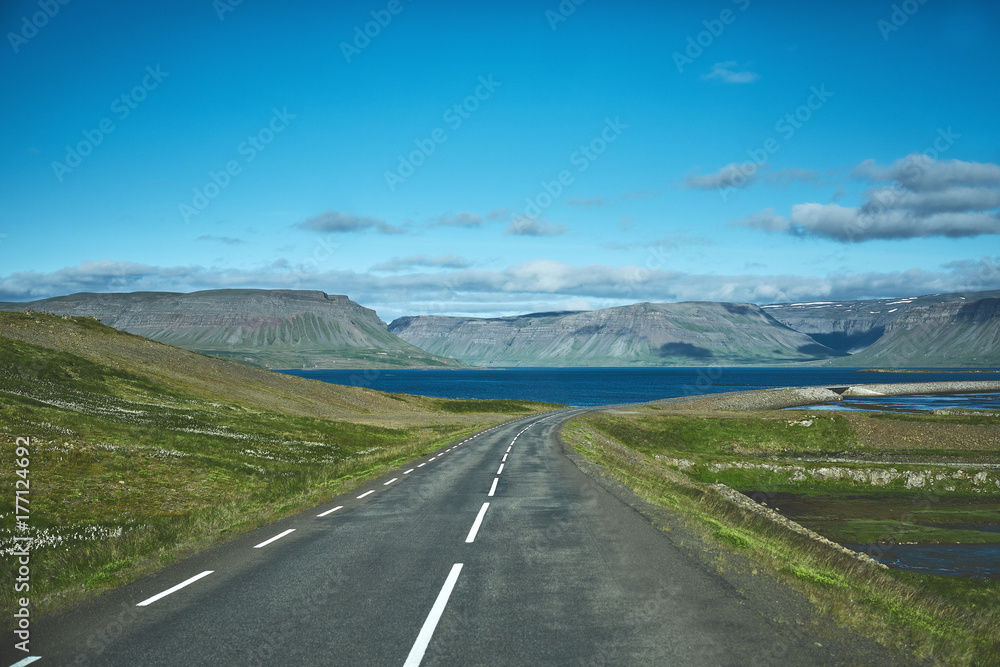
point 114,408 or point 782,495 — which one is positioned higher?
point 114,408

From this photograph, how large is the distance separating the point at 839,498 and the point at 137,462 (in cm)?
3742

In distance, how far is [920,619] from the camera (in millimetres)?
9680

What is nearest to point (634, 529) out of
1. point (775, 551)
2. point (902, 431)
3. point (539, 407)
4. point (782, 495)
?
point (775, 551)

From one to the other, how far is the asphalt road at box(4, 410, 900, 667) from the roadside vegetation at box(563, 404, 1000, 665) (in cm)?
142

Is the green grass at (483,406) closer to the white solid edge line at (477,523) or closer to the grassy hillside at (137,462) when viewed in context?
the grassy hillside at (137,462)

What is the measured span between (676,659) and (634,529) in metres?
7.59

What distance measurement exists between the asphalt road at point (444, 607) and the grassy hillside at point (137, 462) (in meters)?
1.87

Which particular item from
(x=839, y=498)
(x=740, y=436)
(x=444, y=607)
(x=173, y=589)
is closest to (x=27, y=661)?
(x=173, y=589)

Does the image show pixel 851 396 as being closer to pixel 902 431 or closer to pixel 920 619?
pixel 902 431

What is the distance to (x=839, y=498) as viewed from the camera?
36.6 m

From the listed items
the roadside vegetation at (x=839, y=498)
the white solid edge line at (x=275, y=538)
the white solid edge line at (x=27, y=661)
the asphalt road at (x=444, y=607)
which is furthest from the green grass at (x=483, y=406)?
the white solid edge line at (x=27, y=661)

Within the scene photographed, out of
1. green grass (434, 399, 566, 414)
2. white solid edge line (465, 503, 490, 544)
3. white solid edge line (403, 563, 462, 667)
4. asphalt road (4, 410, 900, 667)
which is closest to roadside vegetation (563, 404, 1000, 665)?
asphalt road (4, 410, 900, 667)

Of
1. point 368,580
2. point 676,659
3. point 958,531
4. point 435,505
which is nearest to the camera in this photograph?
point 676,659

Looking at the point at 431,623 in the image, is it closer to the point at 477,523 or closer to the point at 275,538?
the point at 275,538
